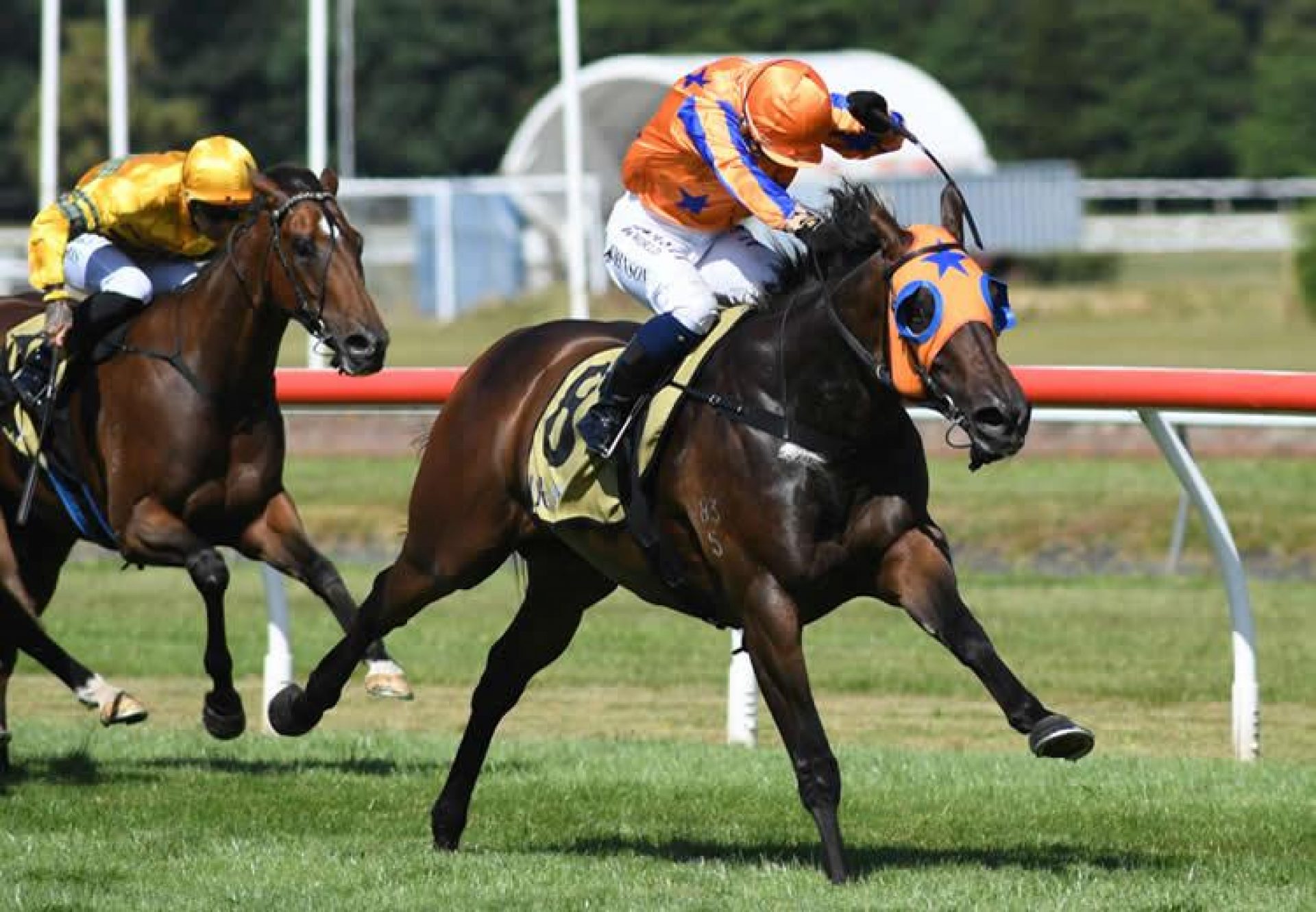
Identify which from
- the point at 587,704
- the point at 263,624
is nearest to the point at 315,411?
the point at 587,704

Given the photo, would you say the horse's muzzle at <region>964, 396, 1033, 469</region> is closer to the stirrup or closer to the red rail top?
the stirrup

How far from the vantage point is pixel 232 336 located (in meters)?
7.99

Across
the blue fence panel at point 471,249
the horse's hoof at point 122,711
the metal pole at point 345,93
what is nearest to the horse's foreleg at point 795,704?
the horse's hoof at point 122,711

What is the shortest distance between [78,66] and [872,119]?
45.5m

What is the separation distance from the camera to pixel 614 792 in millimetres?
7461

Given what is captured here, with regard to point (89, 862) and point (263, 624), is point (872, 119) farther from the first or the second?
point (263, 624)

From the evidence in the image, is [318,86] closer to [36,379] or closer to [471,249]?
[36,379]

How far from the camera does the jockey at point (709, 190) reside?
6.18 metres

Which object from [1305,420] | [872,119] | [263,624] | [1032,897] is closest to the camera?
[1032,897]

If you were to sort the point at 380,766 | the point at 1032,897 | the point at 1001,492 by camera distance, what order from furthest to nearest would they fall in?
1. the point at 1001,492
2. the point at 380,766
3. the point at 1032,897

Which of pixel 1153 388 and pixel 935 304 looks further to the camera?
pixel 1153 388

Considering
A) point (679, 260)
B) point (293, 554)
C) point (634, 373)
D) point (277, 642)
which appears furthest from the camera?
point (277, 642)

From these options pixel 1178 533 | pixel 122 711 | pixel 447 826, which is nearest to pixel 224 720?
pixel 122 711

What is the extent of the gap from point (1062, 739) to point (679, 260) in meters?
1.64
